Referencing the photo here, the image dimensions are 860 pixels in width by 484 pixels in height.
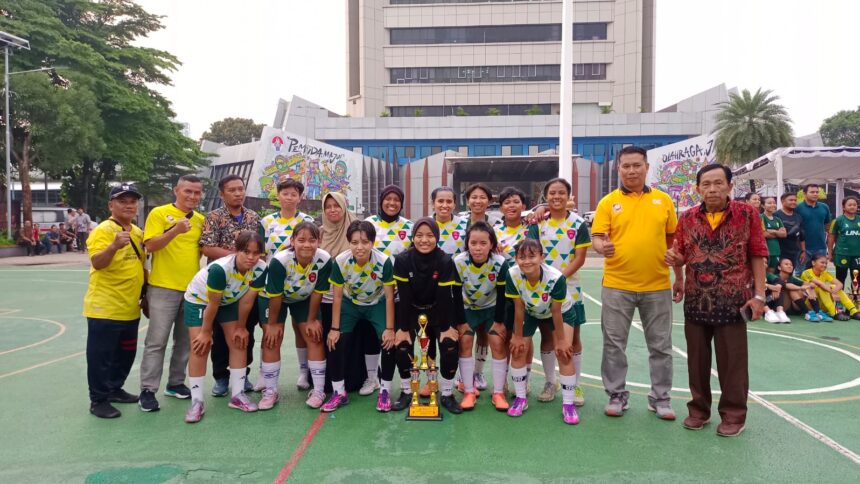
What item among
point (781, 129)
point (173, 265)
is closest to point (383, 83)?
point (781, 129)

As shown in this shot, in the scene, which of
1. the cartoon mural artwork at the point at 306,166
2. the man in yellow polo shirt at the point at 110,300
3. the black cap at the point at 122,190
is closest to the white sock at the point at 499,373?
the man in yellow polo shirt at the point at 110,300

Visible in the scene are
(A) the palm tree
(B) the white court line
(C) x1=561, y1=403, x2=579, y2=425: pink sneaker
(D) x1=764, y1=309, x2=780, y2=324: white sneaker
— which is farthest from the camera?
(A) the palm tree

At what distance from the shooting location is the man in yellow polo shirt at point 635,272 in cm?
430

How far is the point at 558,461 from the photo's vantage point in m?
3.62

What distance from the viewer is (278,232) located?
516 cm

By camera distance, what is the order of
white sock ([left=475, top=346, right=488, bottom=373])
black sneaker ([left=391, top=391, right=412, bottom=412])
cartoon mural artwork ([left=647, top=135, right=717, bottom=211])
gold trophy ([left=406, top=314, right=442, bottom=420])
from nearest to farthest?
gold trophy ([left=406, top=314, right=442, bottom=420]) < black sneaker ([left=391, top=391, right=412, bottom=412]) < white sock ([left=475, top=346, right=488, bottom=373]) < cartoon mural artwork ([left=647, top=135, right=717, bottom=211])

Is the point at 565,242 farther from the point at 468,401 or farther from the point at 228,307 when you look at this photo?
the point at 228,307

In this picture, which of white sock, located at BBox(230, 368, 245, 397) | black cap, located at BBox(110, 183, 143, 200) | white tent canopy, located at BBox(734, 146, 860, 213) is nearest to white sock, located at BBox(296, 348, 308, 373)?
white sock, located at BBox(230, 368, 245, 397)

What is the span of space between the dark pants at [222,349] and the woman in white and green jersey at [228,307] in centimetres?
20

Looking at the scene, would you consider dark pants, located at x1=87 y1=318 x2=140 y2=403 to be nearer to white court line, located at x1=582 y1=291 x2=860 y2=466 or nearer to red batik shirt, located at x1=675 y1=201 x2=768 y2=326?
red batik shirt, located at x1=675 y1=201 x2=768 y2=326

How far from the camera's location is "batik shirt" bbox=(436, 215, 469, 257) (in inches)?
196

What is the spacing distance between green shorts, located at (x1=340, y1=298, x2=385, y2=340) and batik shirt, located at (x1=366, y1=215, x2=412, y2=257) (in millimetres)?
455

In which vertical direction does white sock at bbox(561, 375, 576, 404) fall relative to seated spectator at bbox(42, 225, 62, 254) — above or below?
below

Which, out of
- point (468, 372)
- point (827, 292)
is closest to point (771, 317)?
point (827, 292)
